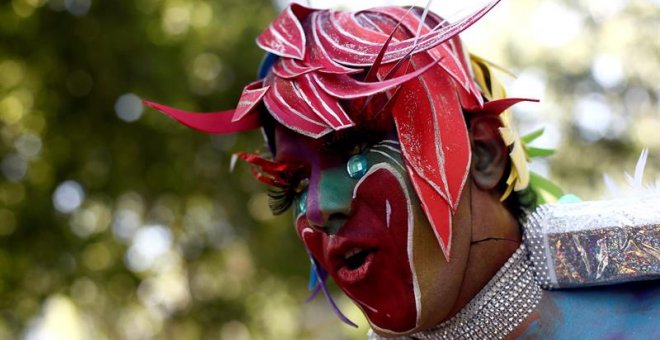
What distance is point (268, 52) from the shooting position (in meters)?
2.26

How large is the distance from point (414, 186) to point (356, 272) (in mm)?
262

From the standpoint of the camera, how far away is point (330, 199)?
6.59 feet

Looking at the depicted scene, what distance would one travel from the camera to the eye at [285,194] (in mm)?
2191

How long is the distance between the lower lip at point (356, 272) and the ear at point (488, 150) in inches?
14.2

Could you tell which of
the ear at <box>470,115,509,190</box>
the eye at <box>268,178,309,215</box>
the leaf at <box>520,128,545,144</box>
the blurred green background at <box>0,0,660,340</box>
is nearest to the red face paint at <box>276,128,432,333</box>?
the eye at <box>268,178,309,215</box>

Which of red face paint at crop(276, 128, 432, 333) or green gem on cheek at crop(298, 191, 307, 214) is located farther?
green gem on cheek at crop(298, 191, 307, 214)

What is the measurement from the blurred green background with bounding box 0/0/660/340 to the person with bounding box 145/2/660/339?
4170mm

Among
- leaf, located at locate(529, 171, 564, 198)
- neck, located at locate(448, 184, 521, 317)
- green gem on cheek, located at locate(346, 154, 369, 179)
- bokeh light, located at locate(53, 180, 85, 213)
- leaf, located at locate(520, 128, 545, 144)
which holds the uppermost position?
green gem on cheek, located at locate(346, 154, 369, 179)

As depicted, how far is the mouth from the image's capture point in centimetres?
203

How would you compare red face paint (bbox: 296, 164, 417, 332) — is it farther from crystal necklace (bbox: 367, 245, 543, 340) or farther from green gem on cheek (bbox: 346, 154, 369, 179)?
crystal necklace (bbox: 367, 245, 543, 340)

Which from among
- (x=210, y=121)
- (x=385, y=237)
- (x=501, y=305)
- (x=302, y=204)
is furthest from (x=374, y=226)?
(x=210, y=121)

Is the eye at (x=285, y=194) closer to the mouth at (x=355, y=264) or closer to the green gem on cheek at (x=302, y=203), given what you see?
the green gem on cheek at (x=302, y=203)

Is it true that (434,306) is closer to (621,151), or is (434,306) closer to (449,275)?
(449,275)

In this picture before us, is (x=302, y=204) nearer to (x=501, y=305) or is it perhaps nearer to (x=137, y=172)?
(x=501, y=305)
